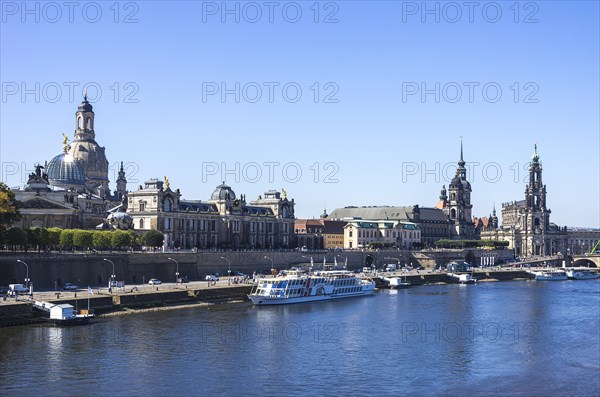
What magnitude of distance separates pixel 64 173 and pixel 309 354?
259 ft

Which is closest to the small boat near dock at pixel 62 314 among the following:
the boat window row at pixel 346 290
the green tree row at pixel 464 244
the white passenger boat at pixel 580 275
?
the boat window row at pixel 346 290

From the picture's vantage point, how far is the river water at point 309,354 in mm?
43094

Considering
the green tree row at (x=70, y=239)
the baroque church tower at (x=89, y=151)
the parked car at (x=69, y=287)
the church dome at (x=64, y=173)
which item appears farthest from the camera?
the baroque church tower at (x=89, y=151)

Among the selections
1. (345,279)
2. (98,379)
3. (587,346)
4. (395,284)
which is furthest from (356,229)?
(98,379)

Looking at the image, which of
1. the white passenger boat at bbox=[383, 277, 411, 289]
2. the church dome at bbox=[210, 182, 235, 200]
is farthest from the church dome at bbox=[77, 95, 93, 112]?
the white passenger boat at bbox=[383, 277, 411, 289]

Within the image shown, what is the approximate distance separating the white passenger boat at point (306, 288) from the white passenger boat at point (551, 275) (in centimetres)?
5019

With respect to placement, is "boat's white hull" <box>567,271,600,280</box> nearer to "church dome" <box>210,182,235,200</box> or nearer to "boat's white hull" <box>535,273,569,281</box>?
"boat's white hull" <box>535,273,569,281</box>

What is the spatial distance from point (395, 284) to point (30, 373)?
71908mm

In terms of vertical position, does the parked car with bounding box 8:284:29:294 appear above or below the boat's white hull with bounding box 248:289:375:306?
above

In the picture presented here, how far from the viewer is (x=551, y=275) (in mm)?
141875

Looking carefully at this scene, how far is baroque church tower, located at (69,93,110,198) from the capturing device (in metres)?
139

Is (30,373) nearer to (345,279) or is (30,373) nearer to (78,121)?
(345,279)

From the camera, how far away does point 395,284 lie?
11069cm

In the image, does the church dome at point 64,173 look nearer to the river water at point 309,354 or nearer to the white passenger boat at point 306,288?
the white passenger boat at point 306,288
